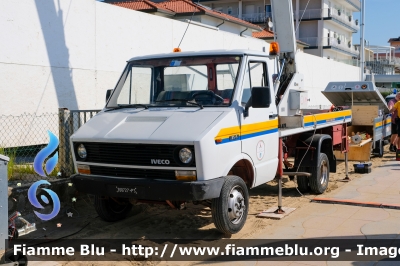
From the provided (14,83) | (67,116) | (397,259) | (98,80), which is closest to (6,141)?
(14,83)

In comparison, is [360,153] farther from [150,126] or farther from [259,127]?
[150,126]

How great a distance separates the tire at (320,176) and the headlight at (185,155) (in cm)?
384

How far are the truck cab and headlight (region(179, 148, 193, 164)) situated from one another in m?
0.01

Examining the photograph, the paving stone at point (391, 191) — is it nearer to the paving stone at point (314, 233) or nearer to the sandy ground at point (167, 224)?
the sandy ground at point (167, 224)

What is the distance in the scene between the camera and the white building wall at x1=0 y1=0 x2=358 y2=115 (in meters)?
10.2

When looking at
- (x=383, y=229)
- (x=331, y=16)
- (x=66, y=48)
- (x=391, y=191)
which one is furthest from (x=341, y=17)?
(x=383, y=229)

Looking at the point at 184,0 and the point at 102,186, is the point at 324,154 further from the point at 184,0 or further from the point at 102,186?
the point at 184,0

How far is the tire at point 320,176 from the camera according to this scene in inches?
356

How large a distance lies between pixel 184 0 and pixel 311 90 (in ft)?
38.0

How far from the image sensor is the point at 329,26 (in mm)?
56781

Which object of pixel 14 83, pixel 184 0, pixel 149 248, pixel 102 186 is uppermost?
pixel 184 0

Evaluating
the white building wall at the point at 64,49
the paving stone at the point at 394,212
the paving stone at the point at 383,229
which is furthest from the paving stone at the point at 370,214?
the white building wall at the point at 64,49

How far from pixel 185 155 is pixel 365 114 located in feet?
29.7

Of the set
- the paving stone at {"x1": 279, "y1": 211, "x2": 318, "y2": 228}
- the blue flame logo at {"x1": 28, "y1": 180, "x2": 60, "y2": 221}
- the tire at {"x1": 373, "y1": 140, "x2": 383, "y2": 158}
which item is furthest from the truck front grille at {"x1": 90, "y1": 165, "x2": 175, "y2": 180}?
the tire at {"x1": 373, "y1": 140, "x2": 383, "y2": 158}
